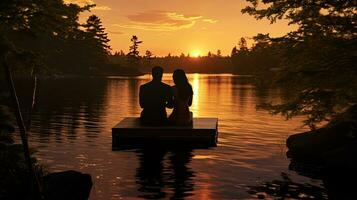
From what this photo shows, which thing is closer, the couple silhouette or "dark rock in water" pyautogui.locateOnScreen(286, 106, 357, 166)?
"dark rock in water" pyautogui.locateOnScreen(286, 106, 357, 166)

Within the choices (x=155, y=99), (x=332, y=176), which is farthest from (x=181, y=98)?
(x=332, y=176)

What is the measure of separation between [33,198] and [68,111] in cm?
3086

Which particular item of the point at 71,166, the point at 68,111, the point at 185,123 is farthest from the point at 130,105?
the point at 71,166

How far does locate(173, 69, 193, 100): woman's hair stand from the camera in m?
23.0

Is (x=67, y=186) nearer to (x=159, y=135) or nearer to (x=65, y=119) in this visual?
(x=159, y=135)

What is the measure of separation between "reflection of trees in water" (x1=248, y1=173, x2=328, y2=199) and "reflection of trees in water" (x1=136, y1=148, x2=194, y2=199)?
205 centimetres

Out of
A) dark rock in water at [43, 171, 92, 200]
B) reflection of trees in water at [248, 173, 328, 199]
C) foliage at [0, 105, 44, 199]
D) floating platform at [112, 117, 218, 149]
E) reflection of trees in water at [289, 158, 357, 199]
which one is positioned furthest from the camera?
floating platform at [112, 117, 218, 149]

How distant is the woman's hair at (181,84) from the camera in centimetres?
2302

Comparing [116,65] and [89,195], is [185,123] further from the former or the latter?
[116,65]

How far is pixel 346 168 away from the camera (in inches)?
699

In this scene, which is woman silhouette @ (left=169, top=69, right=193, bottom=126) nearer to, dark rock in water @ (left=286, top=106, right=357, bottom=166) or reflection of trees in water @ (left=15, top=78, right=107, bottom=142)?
dark rock in water @ (left=286, top=106, right=357, bottom=166)

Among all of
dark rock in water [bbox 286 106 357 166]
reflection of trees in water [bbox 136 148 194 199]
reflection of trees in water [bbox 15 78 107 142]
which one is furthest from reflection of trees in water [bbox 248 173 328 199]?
reflection of trees in water [bbox 15 78 107 142]

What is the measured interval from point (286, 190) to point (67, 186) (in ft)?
21.7

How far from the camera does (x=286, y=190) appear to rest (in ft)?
50.6
